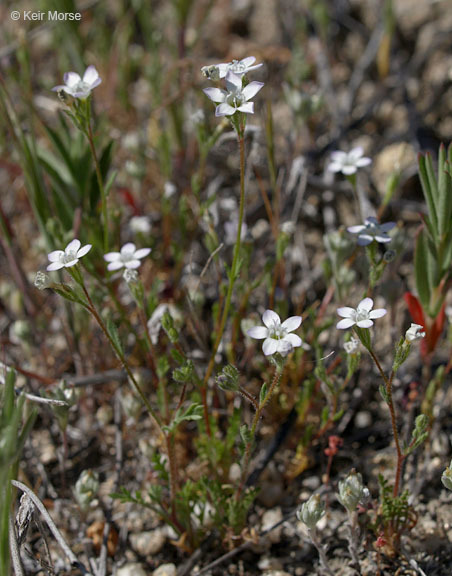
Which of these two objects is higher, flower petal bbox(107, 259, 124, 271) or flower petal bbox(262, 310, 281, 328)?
flower petal bbox(107, 259, 124, 271)

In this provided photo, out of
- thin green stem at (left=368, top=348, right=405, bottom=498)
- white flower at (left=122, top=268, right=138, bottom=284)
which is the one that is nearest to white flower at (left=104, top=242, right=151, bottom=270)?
white flower at (left=122, top=268, right=138, bottom=284)

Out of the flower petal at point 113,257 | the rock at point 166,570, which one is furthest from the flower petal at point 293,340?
the rock at point 166,570

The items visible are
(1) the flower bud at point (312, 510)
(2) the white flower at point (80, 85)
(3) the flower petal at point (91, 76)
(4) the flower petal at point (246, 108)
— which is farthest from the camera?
(3) the flower petal at point (91, 76)

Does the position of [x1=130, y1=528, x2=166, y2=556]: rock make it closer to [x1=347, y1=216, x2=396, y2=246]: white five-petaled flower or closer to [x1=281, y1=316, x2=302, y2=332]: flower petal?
[x1=281, y1=316, x2=302, y2=332]: flower petal

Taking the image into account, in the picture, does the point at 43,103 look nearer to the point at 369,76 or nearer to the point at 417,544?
the point at 369,76

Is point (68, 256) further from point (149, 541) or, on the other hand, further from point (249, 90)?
point (149, 541)

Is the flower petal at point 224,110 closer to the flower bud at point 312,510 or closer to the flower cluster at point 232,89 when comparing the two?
the flower cluster at point 232,89
